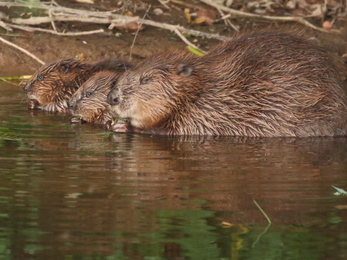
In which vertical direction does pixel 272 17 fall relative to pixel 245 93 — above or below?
above

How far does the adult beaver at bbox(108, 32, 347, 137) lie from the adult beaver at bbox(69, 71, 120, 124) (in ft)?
1.67

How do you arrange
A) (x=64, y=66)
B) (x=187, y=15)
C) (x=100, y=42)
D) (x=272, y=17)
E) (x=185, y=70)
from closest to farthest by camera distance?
(x=185, y=70), (x=64, y=66), (x=100, y=42), (x=272, y=17), (x=187, y=15)

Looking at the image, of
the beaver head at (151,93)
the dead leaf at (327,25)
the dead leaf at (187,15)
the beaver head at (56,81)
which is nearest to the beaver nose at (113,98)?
the beaver head at (151,93)

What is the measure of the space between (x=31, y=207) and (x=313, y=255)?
141cm

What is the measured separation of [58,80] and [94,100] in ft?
2.62

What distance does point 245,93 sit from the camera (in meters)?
5.89

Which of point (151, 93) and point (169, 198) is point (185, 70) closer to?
point (151, 93)

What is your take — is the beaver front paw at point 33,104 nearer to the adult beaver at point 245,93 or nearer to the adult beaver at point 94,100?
the adult beaver at point 94,100

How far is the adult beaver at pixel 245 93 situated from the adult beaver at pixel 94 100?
20.0 inches

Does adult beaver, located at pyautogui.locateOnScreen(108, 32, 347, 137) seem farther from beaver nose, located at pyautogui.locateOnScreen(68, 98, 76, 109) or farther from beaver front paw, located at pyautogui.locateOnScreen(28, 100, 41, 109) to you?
beaver front paw, located at pyautogui.locateOnScreen(28, 100, 41, 109)

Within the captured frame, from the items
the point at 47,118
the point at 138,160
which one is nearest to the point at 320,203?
the point at 138,160

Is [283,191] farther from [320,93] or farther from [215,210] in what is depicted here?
[320,93]

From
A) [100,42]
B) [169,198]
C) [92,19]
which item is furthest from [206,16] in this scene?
[169,198]

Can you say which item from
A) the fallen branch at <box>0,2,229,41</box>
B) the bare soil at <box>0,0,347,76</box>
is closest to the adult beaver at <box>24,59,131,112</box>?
the fallen branch at <box>0,2,229,41</box>
